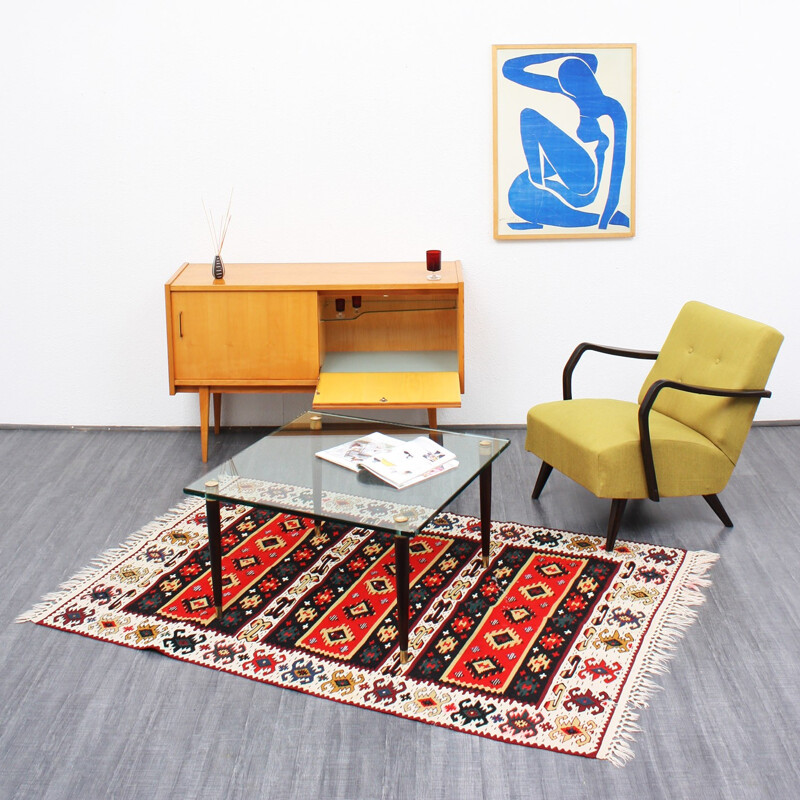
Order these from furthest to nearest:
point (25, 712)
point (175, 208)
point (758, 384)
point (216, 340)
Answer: point (175, 208) < point (216, 340) < point (758, 384) < point (25, 712)

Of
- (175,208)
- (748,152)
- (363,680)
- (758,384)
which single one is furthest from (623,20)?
(363,680)

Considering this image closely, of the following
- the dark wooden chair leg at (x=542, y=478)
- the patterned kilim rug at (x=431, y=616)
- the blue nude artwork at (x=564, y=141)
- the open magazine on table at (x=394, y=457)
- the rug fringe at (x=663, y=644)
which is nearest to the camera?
the rug fringe at (x=663, y=644)

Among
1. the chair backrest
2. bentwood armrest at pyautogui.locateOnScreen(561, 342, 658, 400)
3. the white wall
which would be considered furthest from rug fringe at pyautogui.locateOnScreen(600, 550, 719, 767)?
the white wall

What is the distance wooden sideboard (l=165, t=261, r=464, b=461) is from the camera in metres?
4.09

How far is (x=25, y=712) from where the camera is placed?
2.55m

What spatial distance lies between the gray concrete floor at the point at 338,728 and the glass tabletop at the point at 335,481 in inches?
20.4

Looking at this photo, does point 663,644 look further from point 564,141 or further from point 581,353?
point 564,141

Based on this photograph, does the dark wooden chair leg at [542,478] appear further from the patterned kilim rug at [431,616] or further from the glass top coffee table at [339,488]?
the glass top coffee table at [339,488]

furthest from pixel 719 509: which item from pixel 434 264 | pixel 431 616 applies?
pixel 434 264

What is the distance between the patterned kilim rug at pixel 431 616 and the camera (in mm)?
2586

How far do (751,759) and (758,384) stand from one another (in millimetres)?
1479

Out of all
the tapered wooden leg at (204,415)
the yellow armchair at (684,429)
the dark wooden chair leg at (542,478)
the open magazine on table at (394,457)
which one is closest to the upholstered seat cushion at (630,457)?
the yellow armchair at (684,429)

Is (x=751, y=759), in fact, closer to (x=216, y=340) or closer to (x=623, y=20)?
(x=216, y=340)

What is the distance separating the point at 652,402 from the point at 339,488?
3.81 ft
